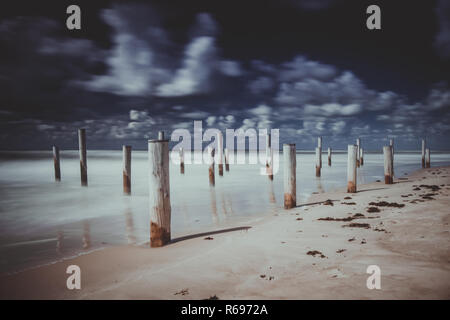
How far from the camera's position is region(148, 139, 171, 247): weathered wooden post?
5.11m

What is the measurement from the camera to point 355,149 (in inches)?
424

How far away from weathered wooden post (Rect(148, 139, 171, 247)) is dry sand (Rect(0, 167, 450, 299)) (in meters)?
0.33

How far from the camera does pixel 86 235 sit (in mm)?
6605

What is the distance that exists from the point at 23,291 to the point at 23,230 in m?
4.39

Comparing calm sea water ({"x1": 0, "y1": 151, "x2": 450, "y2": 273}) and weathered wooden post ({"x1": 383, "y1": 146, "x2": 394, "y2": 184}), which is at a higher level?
weathered wooden post ({"x1": 383, "y1": 146, "x2": 394, "y2": 184})

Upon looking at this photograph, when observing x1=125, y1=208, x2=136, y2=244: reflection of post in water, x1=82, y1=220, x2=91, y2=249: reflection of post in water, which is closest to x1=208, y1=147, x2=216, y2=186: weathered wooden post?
x1=125, y1=208, x2=136, y2=244: reflection of post in water

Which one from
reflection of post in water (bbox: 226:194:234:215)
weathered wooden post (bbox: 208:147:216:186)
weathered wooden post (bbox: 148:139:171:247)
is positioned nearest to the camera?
weathered wooden post (bbox: 148:139:171:247)

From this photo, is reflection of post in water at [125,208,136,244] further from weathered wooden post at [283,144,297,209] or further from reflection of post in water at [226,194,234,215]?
weathered wooden post at [283,144,297,209]

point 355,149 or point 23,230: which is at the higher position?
point 355,149

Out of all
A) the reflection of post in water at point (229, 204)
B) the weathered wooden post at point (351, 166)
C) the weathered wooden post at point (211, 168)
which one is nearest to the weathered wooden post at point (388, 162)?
the weathered wooden post at point (351, 166)

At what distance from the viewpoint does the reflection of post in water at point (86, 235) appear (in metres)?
5.80

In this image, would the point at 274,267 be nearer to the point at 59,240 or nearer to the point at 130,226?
the point at 130,226
